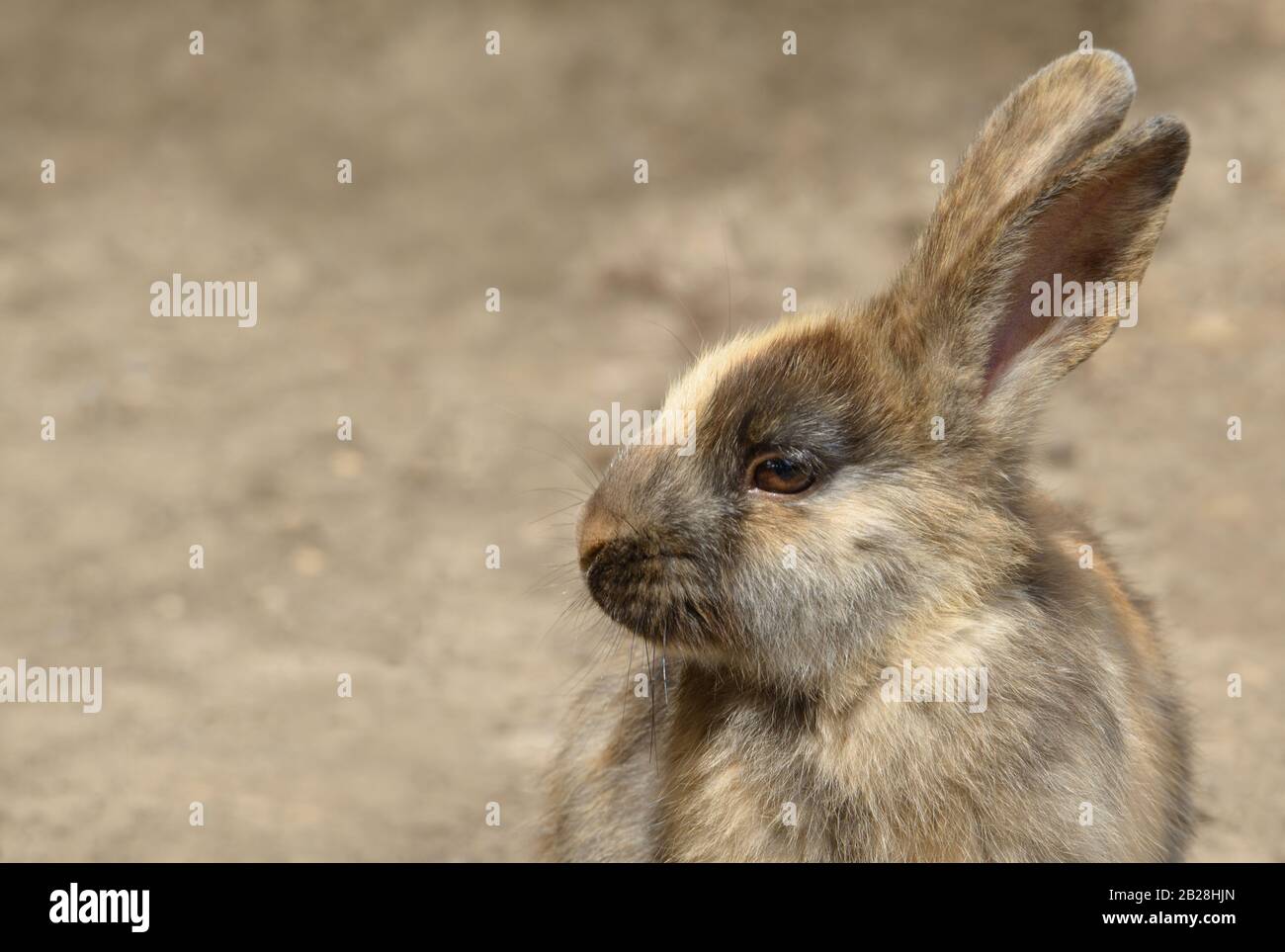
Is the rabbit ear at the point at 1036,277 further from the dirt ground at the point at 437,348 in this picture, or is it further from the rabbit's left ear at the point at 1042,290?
the dirt ground at the point at 437,348

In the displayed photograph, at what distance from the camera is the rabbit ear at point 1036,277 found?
13.1 ft

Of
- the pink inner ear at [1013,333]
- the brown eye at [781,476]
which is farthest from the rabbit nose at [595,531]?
the pink inner ear at [1013,333]

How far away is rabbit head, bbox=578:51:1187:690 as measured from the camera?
3.95m

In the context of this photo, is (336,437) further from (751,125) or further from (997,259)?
(997,259)

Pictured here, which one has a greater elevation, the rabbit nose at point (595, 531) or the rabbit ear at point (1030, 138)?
the rabbit ear at point (1030, 138)

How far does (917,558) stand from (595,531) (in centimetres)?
85

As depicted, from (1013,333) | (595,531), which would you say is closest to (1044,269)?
(1013,333)

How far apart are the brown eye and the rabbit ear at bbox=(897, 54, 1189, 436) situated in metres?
0.45

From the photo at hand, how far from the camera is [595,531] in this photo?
161 inches

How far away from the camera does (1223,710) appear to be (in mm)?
6738

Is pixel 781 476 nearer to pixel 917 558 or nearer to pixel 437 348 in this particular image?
pixel 917 558

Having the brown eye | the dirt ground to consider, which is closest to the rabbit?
the brown eye
